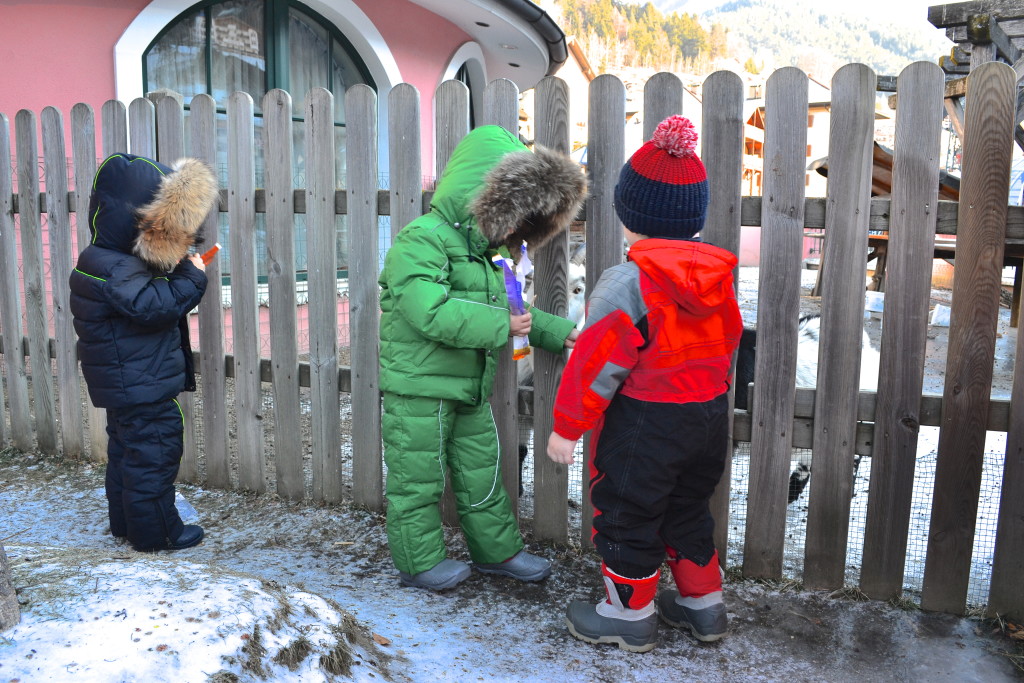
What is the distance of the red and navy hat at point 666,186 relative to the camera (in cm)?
225

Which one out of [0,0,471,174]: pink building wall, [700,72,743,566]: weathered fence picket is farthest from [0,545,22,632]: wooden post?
[0,0,471,174]: pink building wall

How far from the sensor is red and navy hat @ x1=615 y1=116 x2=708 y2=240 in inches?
88.7

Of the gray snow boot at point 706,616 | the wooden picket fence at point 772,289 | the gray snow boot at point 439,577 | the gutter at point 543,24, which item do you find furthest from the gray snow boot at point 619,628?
the gutter at point 543,24

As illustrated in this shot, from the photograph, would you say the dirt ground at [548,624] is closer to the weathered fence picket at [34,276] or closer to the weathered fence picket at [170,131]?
the weathered fence picket at [170,131]

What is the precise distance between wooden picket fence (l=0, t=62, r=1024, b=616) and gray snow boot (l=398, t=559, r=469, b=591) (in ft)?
1.59

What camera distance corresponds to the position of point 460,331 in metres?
2.63

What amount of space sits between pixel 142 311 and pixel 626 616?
1.97 metres

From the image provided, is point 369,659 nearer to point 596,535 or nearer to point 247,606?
point 247,606

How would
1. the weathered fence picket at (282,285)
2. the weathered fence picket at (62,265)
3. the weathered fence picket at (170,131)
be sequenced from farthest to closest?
the weathered fence picket at (62,265) < the weathered fence picket at (170,131) < the weathered fence picket at (282,285)

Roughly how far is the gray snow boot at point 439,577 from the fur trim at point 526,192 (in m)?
1.14

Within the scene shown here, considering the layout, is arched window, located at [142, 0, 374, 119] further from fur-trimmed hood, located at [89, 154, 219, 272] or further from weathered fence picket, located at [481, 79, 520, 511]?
weathered fence picket, located at [481, 79, 520, 511]

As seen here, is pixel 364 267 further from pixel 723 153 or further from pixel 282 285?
pixel 723 153

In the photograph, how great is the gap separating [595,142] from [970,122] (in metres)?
1.18

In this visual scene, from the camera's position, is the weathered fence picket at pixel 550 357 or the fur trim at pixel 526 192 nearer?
the fur trim at pixel 526 192
